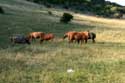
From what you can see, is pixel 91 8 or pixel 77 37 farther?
pixel 91 8

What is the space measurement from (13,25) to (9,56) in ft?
64.8

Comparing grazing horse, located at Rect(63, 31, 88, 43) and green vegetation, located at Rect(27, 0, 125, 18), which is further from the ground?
grazing horse, located at Rect(63, 31, 88, 43)

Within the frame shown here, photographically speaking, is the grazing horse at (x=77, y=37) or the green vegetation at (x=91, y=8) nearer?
the grazing horse at (x=77, y=37)

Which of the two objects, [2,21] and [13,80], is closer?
[13,80]

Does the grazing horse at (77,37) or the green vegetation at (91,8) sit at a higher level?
the grazing horse at (77,37)

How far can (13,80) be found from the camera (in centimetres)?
1572

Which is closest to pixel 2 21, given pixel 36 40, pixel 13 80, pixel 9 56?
pixel 36 40

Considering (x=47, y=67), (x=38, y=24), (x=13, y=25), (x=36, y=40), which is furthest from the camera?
(x=38, y=24)

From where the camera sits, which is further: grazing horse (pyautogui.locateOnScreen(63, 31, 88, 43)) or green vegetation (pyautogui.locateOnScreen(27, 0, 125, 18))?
green vegetation (pyautogui.locateOnScreen(27, 0, 125, 18))

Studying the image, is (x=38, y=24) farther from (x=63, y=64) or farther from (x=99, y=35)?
(x=63, y=64)

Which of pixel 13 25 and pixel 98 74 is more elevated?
pixel 98 74

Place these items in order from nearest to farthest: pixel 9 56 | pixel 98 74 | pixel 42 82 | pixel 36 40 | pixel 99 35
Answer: pixel 42 82
pixel 98 74
pixel 9 56
pixel 36 40
pixel 99 35

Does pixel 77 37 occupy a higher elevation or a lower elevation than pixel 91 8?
higher

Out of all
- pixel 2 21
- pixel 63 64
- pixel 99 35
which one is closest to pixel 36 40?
pixel 99 35
